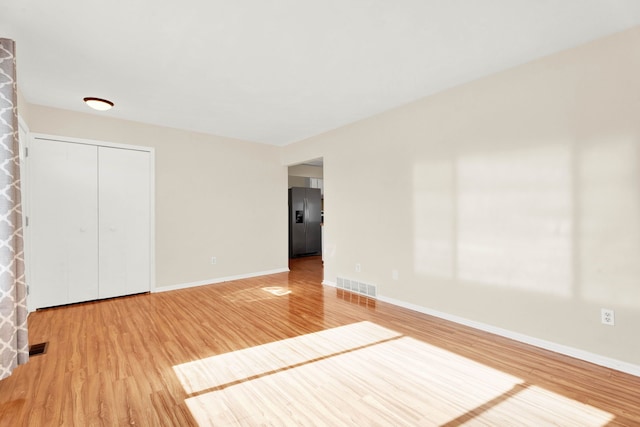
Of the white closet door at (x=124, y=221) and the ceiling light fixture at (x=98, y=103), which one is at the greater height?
the ceiling light fixture at (x=98, y=103)

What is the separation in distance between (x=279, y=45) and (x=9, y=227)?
2.54m

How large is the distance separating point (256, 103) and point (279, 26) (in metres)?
1.63

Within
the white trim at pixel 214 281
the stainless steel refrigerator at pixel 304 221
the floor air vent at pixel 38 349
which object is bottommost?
the floor air vent at pixel 38 349

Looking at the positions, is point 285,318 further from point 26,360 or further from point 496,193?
point 496,193

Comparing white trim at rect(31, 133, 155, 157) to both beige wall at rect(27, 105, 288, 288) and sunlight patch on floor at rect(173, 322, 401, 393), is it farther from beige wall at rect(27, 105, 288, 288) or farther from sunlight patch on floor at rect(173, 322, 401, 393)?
sunlight patch on floor at rect(173, 322, 401, 393)

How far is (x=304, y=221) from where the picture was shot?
7797 millimetres

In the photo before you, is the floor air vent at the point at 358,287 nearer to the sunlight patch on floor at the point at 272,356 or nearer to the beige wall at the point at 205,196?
the sunlight patch on floor at the point at 272,356

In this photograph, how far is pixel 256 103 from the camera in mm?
3779

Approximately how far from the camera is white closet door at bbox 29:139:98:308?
12.4 feet

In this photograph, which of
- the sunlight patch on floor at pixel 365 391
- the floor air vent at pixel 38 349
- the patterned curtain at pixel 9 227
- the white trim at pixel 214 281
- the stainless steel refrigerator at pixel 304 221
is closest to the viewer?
the sunlight patch on floor at pixel 365 391

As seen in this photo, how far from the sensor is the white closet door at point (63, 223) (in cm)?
378

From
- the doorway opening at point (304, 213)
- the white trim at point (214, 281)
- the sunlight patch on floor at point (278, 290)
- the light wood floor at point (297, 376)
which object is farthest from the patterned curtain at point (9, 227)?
the doorway opening at point (304, 213)

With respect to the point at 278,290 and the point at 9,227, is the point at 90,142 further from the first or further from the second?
the point at 278,290

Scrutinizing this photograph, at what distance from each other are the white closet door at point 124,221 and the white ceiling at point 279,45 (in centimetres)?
98
